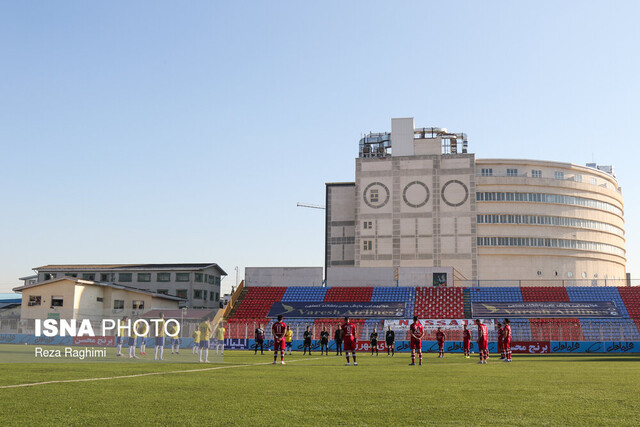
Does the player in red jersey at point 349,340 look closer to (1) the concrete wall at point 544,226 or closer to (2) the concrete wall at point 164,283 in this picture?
(1) the concrete wall at point 544,226

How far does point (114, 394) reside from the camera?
11.7 meters

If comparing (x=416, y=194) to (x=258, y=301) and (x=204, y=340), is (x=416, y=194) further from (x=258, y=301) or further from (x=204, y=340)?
(x=204, y=340)

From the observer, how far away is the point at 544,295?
6394 centimetres

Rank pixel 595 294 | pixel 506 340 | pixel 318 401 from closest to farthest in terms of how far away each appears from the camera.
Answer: pixel 318 401 < pixel 506 340 < pixel 595 294

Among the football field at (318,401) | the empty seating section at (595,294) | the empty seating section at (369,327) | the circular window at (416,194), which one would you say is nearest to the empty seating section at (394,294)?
the empty seating section at (369,327)

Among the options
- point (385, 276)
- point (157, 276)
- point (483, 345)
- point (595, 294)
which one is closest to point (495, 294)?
point (595, 294)

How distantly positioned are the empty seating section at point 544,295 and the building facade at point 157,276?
46.0 m

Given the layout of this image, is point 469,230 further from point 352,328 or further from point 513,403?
point 513,403

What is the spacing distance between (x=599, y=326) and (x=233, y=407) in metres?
48.8

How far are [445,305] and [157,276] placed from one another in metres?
45.3

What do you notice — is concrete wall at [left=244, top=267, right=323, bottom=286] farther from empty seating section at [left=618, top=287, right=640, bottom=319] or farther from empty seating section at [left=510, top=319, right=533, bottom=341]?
empty seating section at [left=618, top=287, right=640, bottom=319]

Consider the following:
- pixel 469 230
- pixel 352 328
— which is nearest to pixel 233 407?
pixel 352 328

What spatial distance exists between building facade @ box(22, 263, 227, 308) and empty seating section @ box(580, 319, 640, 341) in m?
54.2

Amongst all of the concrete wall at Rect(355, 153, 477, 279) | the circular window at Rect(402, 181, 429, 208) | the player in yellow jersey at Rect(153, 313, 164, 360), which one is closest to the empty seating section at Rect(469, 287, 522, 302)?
the concrete wall at Rect(355, 153, 477, 279)
